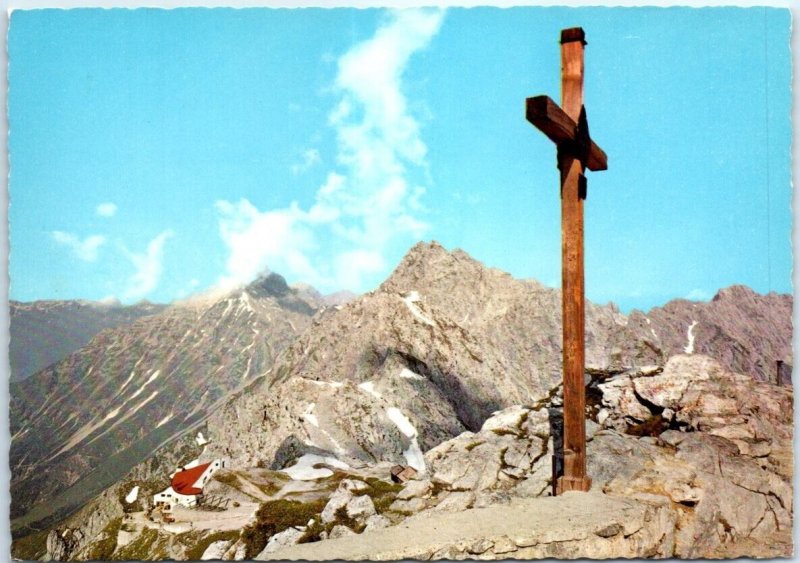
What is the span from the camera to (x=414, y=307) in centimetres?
3856

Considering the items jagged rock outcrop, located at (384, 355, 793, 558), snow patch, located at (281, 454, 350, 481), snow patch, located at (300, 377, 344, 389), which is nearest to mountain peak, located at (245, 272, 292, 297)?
snow patch, located at (300, 377, 344, 389)

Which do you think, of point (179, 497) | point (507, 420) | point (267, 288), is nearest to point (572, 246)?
point (507, 420)

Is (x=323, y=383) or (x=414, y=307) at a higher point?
(x=414, y=307)

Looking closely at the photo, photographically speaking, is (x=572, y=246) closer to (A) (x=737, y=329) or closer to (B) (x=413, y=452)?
(B) (x=413, y=452)

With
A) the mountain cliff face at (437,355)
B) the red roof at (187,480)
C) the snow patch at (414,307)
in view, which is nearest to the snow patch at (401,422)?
the mountain cliff face at (437,355)

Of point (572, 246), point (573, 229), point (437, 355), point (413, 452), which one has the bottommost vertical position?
point (413, 452)

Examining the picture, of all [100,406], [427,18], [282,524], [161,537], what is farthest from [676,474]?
[100,406]

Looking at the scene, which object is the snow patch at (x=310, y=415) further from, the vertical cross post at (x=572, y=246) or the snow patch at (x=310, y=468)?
the vertical cross post at (x=572, y=246)

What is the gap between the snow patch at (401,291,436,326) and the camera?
37.9 metres

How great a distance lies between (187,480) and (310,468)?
153 inches

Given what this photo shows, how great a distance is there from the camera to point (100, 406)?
187ft

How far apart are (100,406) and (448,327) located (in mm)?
34927

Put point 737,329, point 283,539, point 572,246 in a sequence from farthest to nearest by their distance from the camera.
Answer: point 737,329 < point 283,539 < point 572,246

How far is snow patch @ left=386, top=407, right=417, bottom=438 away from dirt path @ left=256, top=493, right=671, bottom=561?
645 inches
